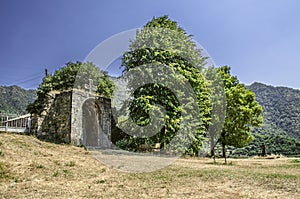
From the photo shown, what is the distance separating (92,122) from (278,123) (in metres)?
→ 56.5

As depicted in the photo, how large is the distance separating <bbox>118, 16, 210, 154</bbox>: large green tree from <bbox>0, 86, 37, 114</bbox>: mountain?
4778cm

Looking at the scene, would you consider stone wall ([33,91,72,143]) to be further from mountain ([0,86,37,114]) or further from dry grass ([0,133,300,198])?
mountain ([0,86,37,114])

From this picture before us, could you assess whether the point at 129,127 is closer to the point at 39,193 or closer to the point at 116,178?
the point at 116,178

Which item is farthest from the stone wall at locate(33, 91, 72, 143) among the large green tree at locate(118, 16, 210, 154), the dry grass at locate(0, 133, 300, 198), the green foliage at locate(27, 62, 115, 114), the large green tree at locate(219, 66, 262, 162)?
the green foliage at locate(27, 62, 115, 114)

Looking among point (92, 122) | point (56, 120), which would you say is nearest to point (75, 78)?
point (92, 122)

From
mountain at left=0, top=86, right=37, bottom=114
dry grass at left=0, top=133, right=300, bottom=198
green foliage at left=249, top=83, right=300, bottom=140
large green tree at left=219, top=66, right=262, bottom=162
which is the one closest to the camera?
dry grass at left=0, top=133, right=300, bottom=198

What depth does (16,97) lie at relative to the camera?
235 ft

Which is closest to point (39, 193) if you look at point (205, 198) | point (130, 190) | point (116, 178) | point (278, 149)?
point (130, 190)

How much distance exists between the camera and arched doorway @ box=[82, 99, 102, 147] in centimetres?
2220

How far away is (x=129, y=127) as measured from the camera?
68.8 ft

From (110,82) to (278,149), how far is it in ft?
88.4

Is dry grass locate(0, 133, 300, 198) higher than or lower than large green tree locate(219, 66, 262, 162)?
lower

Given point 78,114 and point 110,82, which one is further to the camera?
point 110,82

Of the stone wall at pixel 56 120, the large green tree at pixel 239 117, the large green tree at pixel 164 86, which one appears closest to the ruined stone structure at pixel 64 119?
the stone wall at pixel 56 120
